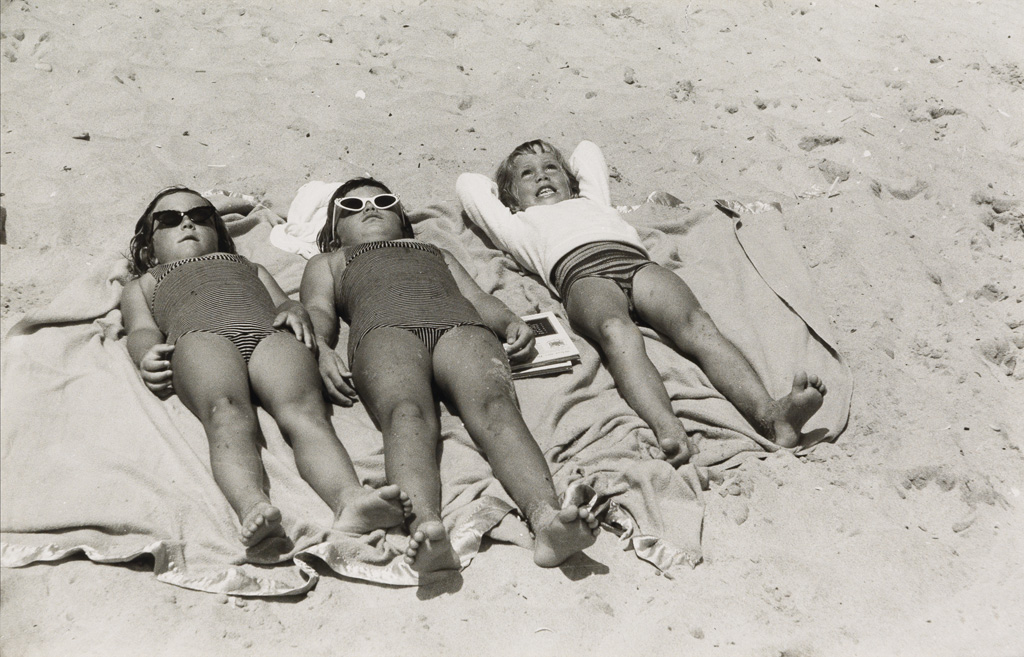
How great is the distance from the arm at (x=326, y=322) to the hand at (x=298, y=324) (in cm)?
6

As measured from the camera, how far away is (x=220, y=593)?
128 inches

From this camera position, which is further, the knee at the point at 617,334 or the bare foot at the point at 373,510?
the knee at the point at 617,334

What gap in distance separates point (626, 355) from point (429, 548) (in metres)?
1.53

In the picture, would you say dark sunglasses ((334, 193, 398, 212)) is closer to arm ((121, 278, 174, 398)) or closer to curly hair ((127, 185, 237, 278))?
curly hair ((127, 185, 237, 278))

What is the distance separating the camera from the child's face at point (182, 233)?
4.66 metres

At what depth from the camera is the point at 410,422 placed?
3.72 metres

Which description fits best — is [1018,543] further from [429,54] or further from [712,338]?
[429,54]

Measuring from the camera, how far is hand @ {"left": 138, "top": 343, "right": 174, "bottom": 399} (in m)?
3.99

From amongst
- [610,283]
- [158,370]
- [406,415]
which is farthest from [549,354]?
[158,370]

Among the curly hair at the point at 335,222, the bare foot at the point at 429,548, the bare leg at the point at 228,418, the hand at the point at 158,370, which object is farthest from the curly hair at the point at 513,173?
the bare foot at the point at 429,548

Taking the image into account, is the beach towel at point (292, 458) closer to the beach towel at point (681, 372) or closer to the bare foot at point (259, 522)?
the beach towel at point (681, 372)

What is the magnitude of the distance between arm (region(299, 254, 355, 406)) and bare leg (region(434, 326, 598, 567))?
0.47 metres

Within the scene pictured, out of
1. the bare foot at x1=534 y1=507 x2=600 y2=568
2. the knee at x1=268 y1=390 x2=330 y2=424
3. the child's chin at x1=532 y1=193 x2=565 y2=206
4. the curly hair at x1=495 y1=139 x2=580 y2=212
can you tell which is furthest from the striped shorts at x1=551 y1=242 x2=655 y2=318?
the bare foot at x1=534 y1=507 x2=600 y2=568

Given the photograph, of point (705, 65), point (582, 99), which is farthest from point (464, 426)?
point (705, 65)
